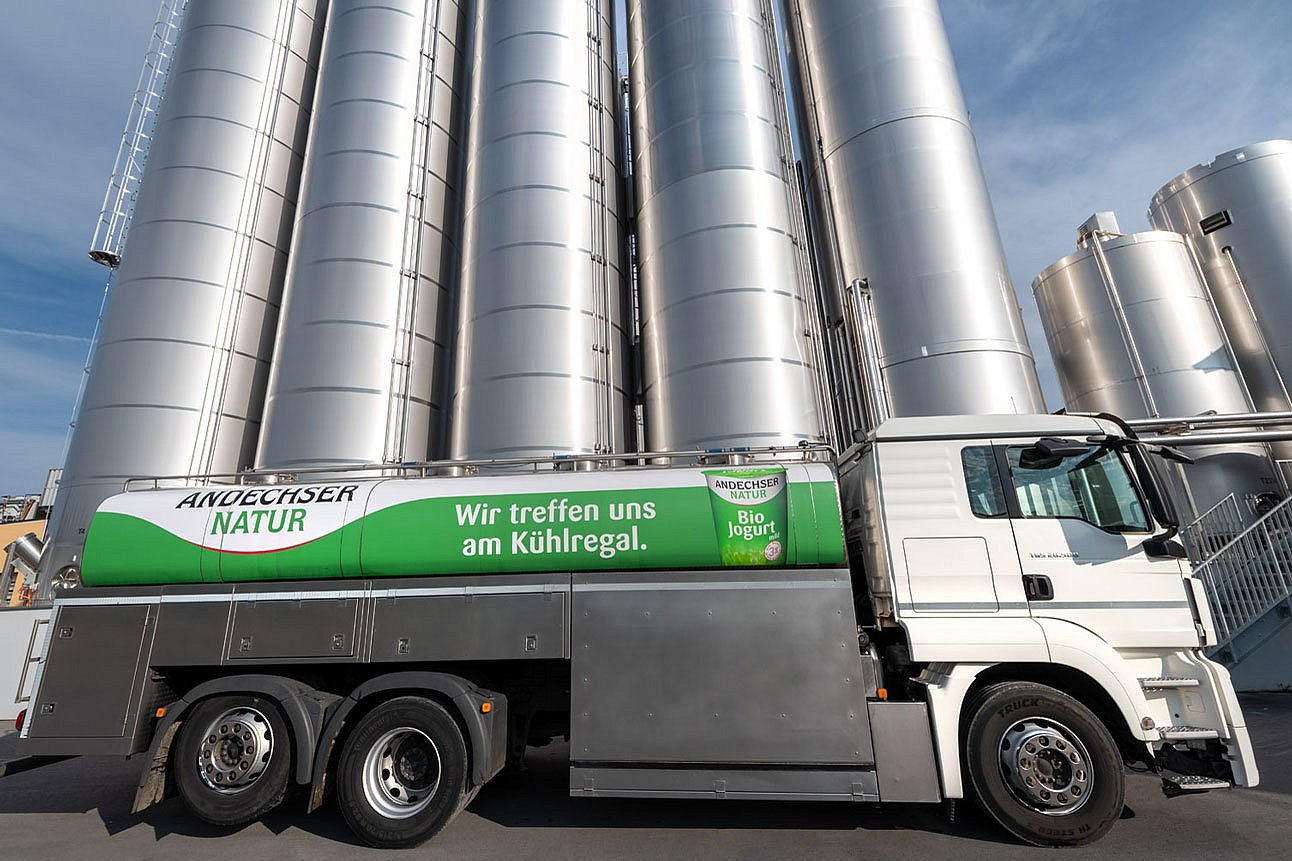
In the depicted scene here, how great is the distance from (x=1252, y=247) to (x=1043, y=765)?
15798 millimetres

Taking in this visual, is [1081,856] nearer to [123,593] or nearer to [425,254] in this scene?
[123,593]

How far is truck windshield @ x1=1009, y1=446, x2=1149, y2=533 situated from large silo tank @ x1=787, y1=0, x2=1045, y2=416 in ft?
15.0

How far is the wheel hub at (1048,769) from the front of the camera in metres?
4.42

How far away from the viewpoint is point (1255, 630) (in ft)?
32.0

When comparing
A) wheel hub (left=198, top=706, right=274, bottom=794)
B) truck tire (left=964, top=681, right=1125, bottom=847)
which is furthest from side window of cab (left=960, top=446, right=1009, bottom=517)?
wheel hub (left=198, top=706, right=274, bottom=794)

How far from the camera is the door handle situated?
471 cm

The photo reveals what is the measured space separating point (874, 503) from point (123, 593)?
21.3ft

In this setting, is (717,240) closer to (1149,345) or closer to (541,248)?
(541,248)

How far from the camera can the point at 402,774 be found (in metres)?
4.97

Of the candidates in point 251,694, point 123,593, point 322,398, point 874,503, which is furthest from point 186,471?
point 874,503

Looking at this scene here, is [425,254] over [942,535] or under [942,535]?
over

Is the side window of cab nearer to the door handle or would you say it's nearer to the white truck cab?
the white truck cab

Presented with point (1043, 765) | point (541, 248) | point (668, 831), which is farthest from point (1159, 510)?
point (541, 248)

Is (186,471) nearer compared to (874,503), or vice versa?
(874,503)
